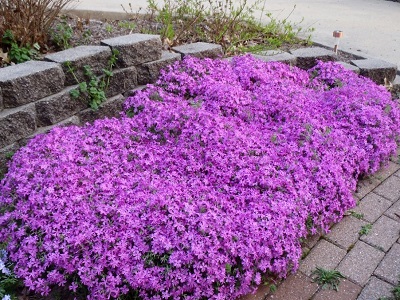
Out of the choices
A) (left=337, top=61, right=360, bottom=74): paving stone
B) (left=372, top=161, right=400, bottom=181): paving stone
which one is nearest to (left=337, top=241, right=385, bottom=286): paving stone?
(left=372, top=161, right=400, bottom=181): paving stone

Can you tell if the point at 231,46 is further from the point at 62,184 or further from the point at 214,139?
the point at 62,184

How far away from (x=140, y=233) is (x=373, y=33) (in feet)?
19.3

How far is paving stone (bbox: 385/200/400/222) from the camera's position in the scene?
10.4ft

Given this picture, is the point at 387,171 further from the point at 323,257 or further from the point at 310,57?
the point at 310,57

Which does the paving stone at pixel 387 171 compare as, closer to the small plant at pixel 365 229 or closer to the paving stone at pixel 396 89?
the small plant at pixel 365 229

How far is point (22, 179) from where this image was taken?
2678mm

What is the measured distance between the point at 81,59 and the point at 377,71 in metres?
3.23

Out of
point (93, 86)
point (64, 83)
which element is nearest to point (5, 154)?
point (64, 83)

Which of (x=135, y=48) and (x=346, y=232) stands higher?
(x=135, y=48)

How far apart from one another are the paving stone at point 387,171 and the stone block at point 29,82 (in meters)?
2.61

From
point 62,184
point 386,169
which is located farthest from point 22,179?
point 386,169

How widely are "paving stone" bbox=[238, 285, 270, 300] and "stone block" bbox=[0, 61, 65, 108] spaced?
1.92 meters

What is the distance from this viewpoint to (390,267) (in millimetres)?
2715

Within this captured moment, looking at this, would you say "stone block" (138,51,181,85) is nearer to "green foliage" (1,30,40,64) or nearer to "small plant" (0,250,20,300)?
"green foliage" (1,30,40,64)
